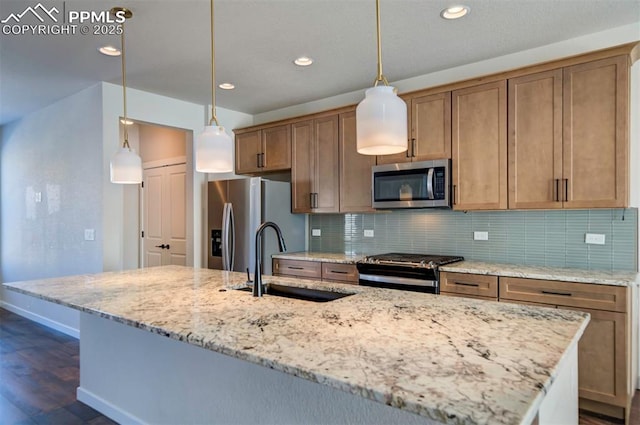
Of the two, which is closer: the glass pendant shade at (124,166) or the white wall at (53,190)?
A: the glass pendant shade at (124,166)

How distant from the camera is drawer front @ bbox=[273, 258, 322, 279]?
389 centimetres

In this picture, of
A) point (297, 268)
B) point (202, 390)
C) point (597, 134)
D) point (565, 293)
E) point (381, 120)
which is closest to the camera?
point (381, 120)

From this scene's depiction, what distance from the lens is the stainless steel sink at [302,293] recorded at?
6.91 ft

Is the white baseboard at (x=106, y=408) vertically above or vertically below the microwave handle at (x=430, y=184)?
below

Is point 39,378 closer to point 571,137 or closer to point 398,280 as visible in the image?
point 398,280


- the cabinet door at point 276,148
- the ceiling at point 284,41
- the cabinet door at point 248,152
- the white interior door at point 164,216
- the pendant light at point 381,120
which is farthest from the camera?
the white interior door at point 164,216

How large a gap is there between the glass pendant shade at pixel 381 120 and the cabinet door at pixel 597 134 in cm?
185

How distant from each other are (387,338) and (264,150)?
370 cm

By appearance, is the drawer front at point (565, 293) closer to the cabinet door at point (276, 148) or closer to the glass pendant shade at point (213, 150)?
the glass pendant shade at point (213, 150)

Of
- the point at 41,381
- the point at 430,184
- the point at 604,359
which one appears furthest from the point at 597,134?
the point at 41,381

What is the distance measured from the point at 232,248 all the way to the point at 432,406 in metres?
3.64

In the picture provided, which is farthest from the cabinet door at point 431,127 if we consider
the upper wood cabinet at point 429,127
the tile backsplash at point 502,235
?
the tile backsplash at point 502,235

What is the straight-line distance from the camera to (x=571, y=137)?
2783mm

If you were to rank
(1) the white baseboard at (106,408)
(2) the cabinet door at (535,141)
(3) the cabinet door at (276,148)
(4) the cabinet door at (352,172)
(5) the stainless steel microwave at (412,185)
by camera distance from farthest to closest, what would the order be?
(3) the cabinet door at (276,148)
(4) the cabinet door at (352,172)
(5) the stainless steel microwave at (412,185)
(2) the cabinet door at (535,141)
(1) the white baseboard at (106,408)
